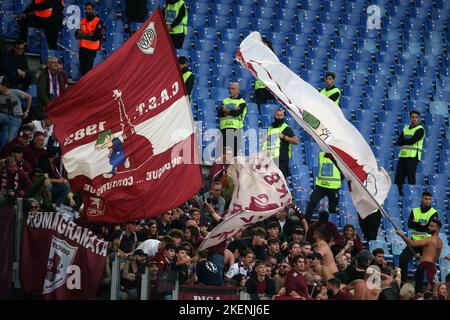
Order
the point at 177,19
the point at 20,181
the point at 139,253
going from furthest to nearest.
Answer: the point at 177,19, the point at 20,181, the point at 139,253

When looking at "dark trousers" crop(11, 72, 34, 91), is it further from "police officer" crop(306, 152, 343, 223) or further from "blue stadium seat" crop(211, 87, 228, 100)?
"police officer" crop(306, 152, 343, 223)

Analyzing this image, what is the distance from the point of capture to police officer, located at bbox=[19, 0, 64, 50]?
71.2 feet

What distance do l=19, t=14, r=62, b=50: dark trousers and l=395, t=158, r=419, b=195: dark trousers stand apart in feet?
19.7

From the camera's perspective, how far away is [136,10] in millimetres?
24000

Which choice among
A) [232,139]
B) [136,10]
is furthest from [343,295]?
[136,10]

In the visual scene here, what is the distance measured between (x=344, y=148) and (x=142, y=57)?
2739 millimetres

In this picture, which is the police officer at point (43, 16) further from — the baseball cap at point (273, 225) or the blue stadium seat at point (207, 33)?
the baseball cap at point (273, 225)

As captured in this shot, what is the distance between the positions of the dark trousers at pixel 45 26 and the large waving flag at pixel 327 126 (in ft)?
15.6

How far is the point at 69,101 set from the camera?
56.9ft

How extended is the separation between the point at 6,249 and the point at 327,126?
425 cm

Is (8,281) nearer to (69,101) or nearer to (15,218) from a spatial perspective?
(15,218)

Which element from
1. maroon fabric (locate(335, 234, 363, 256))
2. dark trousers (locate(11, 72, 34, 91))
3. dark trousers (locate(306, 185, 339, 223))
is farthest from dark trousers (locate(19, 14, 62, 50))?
maroon fabric (locate(335, 234, 363, 256))

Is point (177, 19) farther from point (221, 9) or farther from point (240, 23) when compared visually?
point (240, 23)
